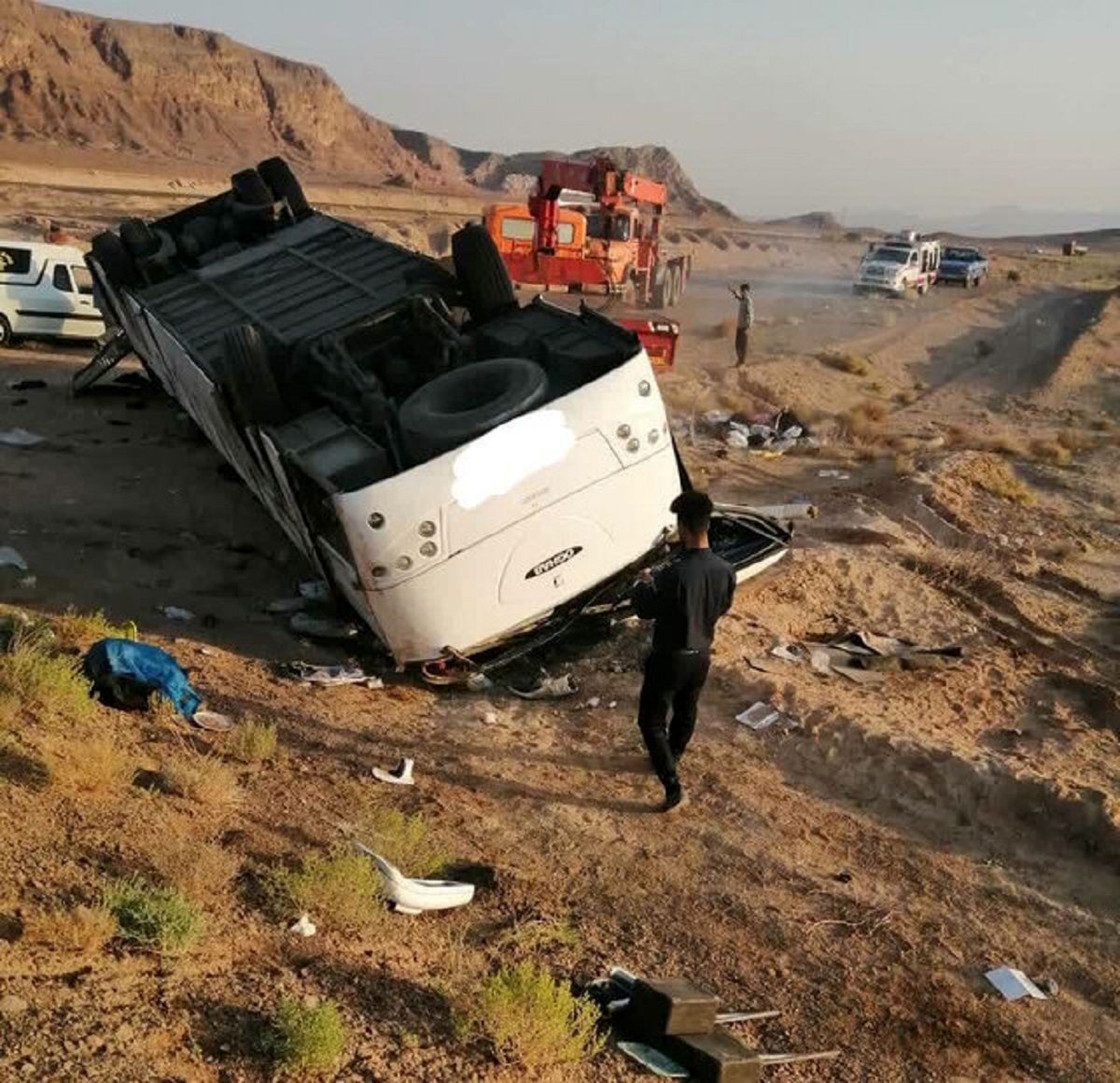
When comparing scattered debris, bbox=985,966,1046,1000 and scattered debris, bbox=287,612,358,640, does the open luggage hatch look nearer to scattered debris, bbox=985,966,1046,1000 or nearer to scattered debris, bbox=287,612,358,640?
scattered debris, bbox=287,612,358,640

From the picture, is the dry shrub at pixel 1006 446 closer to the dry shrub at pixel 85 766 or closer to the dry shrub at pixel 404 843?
the dry shrub at pixel 404 843

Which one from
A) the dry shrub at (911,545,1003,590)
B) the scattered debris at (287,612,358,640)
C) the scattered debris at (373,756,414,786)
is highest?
the scattered debris at (373,756,414,786)

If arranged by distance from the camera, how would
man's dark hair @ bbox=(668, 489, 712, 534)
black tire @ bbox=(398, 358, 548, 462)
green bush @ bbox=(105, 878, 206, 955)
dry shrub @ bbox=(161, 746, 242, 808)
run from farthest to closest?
black tire @ bbox=(398, 358, 548, 462) < man's dark hair @ bbox=(668, 489, 712, 534) < dry shrub @ bbox=(161, 746, 242, 808) < green bush @ bbox=(105, 878, 206, 955)

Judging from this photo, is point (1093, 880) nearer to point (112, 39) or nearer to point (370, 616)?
point (370, 616)

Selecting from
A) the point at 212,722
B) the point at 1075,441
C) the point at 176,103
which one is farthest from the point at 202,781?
the point at 176,103

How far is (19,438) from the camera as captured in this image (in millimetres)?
12289

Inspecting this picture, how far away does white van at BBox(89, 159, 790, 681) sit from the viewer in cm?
670

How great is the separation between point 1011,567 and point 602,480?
630cm

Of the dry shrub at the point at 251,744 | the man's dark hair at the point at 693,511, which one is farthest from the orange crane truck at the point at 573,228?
the dry shrub at the point at 251,744

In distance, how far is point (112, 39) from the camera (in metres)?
88.6

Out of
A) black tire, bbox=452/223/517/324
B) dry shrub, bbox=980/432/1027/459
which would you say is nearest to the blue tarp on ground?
black tire, bbox=452/223/517/324

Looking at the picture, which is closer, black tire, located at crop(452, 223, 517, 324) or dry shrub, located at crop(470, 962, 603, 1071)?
dry shrub, located at crop(470, 962, 603, 1071)

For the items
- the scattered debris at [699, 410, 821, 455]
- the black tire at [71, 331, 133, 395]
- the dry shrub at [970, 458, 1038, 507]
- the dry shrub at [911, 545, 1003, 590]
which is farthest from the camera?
the scattered debris at [699, 410, 821, 455]

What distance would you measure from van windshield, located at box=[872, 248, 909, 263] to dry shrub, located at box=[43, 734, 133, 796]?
119 ft
